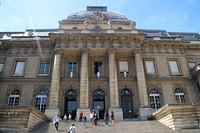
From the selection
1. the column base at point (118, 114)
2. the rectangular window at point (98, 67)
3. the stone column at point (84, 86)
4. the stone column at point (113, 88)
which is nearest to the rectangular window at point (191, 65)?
the stone column at point (113, 88)

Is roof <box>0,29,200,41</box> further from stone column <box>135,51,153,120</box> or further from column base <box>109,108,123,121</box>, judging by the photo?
column base <box>109,108,123,121</box>

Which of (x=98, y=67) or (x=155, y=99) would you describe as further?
(x=98, y=67)

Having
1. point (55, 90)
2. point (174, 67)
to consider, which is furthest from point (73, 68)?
point (174, 67)

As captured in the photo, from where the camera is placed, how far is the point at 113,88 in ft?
73.9

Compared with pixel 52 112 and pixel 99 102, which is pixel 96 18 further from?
pixel 52 112

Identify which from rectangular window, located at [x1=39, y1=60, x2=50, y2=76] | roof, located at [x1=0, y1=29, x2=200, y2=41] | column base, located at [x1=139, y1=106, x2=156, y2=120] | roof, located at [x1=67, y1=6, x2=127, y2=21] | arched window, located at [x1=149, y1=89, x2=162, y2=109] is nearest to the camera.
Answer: column base, located at [x1=139, y1=106, x2=156, y2=120]

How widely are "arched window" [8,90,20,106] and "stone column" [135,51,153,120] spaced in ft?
49.4

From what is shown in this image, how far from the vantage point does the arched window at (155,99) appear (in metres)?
23.7

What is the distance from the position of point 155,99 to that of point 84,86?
9247mm

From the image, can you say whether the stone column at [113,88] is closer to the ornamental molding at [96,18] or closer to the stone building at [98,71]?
the stone building at [98,71]

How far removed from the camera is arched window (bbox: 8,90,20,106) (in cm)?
2323

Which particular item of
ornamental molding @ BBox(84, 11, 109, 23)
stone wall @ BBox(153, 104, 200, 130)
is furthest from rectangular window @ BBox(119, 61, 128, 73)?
stone wall @ BBox(153, 104, 200, 130)

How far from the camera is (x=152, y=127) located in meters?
15.6

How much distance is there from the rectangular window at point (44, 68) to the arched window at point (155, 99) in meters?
13.9
